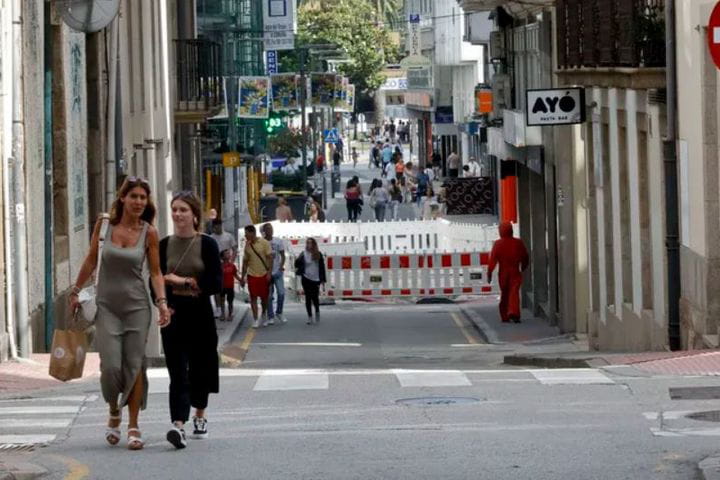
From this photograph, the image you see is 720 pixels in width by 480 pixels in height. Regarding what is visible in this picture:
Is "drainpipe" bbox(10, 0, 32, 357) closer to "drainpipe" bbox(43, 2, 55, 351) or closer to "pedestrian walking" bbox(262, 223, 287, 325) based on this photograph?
"drainpipe" bbox(43, 2, 55, 351)

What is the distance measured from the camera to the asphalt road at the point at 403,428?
10398 millimetres

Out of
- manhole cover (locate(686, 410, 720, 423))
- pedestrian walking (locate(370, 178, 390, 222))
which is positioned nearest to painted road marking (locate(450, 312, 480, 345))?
manhole cover (locate(686, 410, 720, 423))

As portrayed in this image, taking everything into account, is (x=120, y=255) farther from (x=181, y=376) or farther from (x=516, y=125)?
(x=516, y=125)

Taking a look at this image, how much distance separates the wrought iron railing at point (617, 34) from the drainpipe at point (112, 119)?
5.61 metres

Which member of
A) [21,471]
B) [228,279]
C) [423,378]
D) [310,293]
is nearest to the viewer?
[21,471]

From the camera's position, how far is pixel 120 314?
11359 mm

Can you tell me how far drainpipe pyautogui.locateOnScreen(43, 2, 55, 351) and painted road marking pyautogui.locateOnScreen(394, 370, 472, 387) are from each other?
5262 mm

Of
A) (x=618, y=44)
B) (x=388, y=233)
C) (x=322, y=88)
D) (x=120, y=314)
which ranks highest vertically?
(x=322, y=88)

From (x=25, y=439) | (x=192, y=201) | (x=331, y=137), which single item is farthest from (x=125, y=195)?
(x=331, y=137)

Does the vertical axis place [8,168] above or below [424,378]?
above

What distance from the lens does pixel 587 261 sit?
28.6 metres

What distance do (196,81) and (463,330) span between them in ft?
27.9

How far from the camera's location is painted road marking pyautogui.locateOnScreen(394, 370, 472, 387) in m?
15.6

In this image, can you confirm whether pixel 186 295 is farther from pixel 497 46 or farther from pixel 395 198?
pixel 395 198
